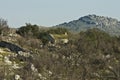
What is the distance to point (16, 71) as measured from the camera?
3800 centimetres

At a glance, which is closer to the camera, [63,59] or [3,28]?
[63,59]

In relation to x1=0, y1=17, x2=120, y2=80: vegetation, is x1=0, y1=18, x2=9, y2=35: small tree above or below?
above

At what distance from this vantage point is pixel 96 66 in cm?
4878

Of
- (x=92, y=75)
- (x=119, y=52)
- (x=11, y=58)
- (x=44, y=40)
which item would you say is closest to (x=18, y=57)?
(x=11, y=58)

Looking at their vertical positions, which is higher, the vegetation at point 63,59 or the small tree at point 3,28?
the small tree at point 3,28

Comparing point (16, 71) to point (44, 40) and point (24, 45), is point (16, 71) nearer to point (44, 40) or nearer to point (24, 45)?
point (24, 45)

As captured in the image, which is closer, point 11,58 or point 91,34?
point 11,58

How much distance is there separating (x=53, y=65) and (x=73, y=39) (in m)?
22.2

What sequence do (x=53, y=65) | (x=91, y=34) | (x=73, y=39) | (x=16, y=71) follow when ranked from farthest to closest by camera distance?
(x=91, y=34), (x=73, y=39), (x=53, y=65), (x=16, y=71)

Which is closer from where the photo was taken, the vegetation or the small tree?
the vegetation

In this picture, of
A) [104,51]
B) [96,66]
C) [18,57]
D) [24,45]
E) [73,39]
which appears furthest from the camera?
[73,39]

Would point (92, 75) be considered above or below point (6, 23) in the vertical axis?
below

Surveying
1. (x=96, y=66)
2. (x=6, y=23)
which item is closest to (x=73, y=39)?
(x=6, y=23)

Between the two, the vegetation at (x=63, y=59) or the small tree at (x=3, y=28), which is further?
the small tree at (x=3, y=28)
